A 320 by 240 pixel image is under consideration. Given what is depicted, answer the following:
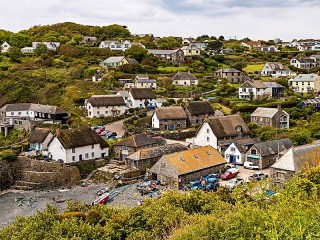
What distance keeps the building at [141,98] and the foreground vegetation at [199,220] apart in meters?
35.6

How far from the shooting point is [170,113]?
53094 mm

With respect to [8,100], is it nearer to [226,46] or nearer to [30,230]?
[30,230]

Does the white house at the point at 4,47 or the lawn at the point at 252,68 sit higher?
the white house at the point at 4,47

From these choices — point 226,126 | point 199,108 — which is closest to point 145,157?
point 226,126

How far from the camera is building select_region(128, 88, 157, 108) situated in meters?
60.3

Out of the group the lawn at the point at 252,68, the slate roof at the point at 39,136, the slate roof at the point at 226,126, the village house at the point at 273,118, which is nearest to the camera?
the slate roof at the point at 39,136

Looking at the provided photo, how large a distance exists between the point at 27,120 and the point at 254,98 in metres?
35.6

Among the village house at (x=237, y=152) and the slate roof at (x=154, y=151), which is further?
the village house at (x=237, y=152)

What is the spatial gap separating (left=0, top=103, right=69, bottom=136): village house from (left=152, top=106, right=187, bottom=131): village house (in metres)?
13.4

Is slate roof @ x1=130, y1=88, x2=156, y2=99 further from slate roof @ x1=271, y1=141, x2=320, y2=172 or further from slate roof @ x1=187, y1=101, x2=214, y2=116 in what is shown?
slate roof @ x1=271, y1=141, x2=320, y2=172

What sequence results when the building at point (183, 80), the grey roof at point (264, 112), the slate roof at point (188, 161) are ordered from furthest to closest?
the building at point (183, 80) → the grey roof at point (264, 112) → the slate roof at point (188, 161)

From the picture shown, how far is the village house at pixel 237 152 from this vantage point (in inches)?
1640

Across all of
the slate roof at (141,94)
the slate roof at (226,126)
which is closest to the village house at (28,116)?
the slate roof at (141,94)

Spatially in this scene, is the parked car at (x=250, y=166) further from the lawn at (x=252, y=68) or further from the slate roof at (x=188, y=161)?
the lawn at (x=252, y=68)
